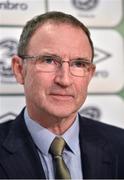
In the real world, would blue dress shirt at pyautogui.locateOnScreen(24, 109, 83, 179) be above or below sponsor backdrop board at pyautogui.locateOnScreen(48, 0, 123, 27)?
below

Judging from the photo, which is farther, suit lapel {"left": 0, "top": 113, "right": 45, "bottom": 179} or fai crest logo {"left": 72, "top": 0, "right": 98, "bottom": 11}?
fai crest logo {"left": 72, "top": 0, "right": 98, "bottom": 11}

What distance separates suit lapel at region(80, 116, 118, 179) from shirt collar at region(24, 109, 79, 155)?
1.1 inches

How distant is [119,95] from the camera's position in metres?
1.48

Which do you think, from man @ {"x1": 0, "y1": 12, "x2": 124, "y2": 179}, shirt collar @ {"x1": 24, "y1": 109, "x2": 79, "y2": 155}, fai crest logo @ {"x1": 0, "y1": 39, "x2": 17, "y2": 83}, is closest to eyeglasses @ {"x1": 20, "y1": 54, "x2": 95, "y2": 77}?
man @ {"x1": 0, "y1": 12, "x2": 124, "y2": 179}

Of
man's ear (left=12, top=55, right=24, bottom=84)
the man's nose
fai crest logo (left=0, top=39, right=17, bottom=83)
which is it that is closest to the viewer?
the man's nose

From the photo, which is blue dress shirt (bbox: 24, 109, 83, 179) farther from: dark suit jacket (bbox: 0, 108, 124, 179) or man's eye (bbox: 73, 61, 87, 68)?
man's eye (bbox: 73, 61, 87, 68)

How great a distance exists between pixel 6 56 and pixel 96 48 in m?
0.34

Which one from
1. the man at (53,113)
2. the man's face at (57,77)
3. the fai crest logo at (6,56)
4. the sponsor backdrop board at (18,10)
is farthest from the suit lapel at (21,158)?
the sponsor backdrop board at (18,10)

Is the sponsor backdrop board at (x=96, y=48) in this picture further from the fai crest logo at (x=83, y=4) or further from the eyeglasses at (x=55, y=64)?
the eyeglasses at (x=55, y=64)

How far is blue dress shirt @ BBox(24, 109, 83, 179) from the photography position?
3.59 feet

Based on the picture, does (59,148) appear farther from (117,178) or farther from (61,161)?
(117,178)

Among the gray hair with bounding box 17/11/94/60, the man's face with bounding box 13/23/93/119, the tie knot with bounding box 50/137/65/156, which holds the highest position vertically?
the gray hair with bounding box 17/11/94/60

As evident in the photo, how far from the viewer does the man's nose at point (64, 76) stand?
1.05 metres

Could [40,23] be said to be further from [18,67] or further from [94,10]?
[94,10]
